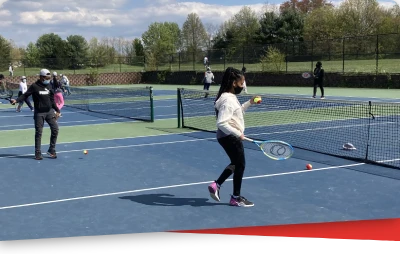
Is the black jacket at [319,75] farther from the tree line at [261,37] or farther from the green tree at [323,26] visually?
the green tree at [323,26]

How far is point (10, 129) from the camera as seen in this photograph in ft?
51.6

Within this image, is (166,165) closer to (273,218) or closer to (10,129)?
(273,218)

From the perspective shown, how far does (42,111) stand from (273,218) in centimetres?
597

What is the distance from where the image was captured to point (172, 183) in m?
7.86

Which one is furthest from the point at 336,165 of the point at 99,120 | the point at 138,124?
the point at 99,120

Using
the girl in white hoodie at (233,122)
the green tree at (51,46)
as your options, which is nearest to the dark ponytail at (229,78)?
the girl in white hoodie at (233,122)

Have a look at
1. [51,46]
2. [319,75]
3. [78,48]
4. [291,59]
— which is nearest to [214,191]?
[319,75]

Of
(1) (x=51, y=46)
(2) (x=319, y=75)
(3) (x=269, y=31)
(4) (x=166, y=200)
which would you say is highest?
(3) (x=269, y=31)

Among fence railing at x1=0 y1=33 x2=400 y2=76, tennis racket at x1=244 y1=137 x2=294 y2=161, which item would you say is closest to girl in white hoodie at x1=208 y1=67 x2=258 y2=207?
tennis racket at x1=244 y1=137 x2=294 y2=161

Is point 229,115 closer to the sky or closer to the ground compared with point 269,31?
closer to the ground

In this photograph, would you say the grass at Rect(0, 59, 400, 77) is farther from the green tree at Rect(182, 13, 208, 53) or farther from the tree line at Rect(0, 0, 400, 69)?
the green tree at Rect(182, 13, 208, 53)

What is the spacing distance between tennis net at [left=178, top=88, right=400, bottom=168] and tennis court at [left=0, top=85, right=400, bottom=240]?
0.06m

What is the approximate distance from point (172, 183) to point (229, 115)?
2.22 meters

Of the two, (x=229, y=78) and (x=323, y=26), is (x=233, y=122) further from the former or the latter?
(x=323, y=26)
